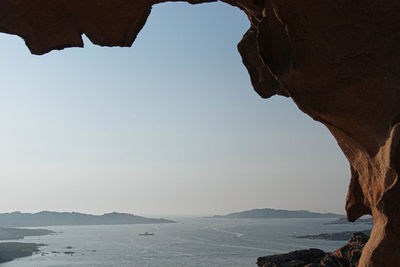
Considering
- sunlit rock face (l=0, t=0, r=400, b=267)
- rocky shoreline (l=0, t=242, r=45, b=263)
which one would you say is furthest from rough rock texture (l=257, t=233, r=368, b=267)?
rocky shoreline (l=0, t=242, r=45, b=263)

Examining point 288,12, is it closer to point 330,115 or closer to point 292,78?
point 292,78

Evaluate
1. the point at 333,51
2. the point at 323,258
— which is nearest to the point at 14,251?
the point at 323,258

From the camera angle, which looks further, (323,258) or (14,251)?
(14,251)

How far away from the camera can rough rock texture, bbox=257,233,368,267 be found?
15.8 meters

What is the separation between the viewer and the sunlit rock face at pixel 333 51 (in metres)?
5.96

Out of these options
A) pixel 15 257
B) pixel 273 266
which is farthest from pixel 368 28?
pixel 15 257

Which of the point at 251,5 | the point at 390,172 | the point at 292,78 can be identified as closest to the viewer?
the point at 390,172

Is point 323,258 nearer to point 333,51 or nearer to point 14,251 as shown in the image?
point 333,51

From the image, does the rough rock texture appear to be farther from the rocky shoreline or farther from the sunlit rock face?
the rocky shoreline

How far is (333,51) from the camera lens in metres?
6.22

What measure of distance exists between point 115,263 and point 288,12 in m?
77.5

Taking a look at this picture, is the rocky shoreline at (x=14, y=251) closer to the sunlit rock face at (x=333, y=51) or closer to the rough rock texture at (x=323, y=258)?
the rough rock texture at (x=323, y=258)

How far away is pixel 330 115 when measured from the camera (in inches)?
274

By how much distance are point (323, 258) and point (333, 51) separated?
13.5m
